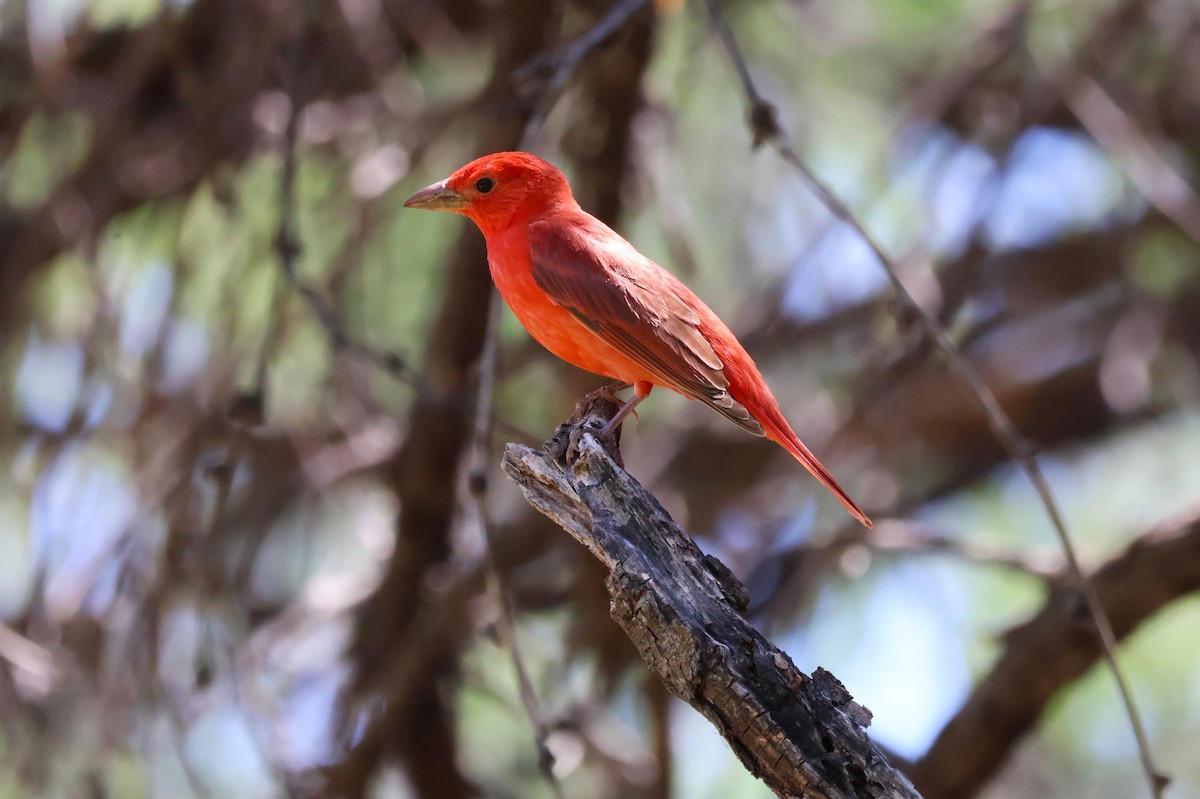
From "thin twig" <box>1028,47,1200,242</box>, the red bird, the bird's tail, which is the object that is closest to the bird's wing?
the red bird

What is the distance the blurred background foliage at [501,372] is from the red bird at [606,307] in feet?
1.30

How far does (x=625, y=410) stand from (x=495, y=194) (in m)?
0.94

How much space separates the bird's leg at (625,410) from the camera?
3.16 m

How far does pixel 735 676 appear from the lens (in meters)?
2.17

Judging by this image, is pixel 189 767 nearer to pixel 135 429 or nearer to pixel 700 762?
pixel 135 429

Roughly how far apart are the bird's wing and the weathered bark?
106cm

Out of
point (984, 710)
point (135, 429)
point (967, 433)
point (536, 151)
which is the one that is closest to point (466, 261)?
point (536, 151)

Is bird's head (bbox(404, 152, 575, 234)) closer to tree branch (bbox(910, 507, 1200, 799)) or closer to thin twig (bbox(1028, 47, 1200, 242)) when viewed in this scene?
tree branch (bbox(910, 507, 1200, 799))

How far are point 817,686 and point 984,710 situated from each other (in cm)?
235

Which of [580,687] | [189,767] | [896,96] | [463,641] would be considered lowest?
[189,767]

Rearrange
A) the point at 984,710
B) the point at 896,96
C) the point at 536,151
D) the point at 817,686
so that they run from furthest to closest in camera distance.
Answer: the point at 896,96 < the point at 536,151 < the point at 984,710 < the point at 817,686

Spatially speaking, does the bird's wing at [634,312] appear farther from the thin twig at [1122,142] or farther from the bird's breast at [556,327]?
the thin twig at [1122,142]

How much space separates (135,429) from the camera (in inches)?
204

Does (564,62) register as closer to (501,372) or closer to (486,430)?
(486,430)
